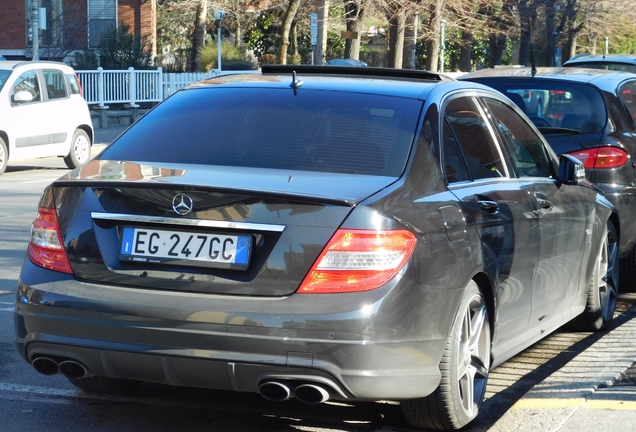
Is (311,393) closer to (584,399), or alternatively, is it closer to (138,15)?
(584,399)

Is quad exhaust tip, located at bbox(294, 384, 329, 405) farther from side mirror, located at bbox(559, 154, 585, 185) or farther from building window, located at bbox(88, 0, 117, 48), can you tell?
building window, located at bbox(88, 0, 117, 48)

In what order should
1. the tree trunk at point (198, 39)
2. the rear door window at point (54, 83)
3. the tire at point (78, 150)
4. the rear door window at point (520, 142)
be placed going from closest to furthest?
the rear door window at point (520, 142) < the rear door window at point (54, 83) < the tire at point (78, 150) < the tree trunk at point (198, 39)

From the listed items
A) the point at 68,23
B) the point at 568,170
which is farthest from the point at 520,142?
the point at 68,23

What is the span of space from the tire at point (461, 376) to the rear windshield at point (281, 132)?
2.37ft

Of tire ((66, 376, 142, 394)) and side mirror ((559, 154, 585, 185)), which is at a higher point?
side mirror ((559, 154, 585, 185))

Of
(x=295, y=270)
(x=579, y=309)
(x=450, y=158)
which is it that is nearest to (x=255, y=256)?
(x=295, y=270)

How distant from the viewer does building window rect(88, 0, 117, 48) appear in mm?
38562

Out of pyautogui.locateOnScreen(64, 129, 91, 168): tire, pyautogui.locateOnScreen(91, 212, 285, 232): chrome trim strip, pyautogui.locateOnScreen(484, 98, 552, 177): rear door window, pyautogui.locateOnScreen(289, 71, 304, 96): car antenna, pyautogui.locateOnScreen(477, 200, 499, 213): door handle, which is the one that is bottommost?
pyautogui.locateOnScreen(64, 129, 91, 168): tire

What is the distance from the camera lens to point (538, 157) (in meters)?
6.04

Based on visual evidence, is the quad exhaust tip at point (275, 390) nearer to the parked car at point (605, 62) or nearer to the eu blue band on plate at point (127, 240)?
the eu blue band on plate at point (127, 240)

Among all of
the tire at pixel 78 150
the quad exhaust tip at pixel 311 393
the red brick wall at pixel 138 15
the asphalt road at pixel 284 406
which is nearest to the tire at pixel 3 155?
the tire at pixel 78 150

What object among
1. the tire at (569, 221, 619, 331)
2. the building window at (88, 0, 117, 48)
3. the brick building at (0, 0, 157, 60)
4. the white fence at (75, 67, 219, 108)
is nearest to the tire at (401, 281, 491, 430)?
the tire at (569, 221, 619, 331)

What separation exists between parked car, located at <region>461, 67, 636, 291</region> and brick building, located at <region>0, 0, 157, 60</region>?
2806 cm

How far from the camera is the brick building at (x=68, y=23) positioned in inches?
1382
